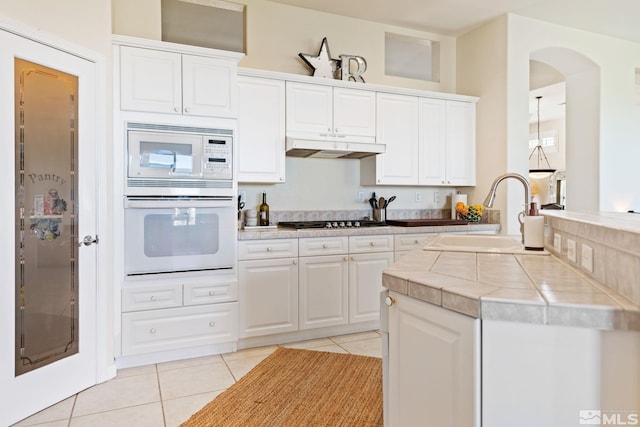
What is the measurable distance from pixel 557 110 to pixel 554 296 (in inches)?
370

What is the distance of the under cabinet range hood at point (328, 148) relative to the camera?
11.5ft

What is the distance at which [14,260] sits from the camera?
7.15 feet

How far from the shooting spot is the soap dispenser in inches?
72.9

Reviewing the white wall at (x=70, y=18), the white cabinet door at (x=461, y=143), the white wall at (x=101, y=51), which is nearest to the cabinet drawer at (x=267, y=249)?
the white wall at (x=101, y=51)

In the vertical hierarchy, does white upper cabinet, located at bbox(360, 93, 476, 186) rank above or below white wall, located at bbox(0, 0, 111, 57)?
below

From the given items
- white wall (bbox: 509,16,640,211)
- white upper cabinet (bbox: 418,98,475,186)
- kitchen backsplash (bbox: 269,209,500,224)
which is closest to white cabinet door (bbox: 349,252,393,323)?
kitchen backsplash (bbox: 269,209,500,224)

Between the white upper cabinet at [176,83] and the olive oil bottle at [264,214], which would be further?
the olive oil bottle at [264,214]

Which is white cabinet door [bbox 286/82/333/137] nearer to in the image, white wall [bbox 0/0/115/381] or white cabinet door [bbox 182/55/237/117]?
white cabinet door [bbox 182/55/237/117]

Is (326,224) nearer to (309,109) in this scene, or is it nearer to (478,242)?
(309,109)

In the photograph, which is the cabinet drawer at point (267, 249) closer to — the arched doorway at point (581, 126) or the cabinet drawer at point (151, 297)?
the cabinet drawer at point (151, 297)

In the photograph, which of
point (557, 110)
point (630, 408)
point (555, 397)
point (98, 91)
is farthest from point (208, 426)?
point (557, 110)

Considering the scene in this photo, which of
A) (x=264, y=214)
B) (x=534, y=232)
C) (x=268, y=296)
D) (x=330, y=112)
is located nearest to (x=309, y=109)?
(x=330, y=112)

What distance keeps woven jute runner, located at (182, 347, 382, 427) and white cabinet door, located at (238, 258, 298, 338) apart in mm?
266

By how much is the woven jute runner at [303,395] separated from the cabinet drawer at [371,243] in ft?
2.85
